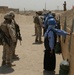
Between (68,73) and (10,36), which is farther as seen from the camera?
(10,36)

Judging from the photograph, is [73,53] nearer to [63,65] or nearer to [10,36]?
[63,65]

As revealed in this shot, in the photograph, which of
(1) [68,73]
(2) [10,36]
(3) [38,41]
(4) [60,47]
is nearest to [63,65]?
(1) [68,73]

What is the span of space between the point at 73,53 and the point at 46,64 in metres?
1.97

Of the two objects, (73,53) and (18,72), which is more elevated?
(73,53)

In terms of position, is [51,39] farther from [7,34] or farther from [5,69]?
[5,69]

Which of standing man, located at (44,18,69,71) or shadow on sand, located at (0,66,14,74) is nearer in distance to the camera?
standing man, located at (44,18,69,71)

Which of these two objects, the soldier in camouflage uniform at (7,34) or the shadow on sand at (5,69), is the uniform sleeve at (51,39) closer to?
the soldier in camouflage uniform at (7,34)

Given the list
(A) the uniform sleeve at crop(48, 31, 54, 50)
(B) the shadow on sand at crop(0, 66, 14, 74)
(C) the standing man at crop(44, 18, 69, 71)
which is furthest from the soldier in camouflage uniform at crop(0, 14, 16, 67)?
(A) the uniform sleeve at crop(48, 31, 54, 50)

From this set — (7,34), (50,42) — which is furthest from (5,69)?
(50,42)

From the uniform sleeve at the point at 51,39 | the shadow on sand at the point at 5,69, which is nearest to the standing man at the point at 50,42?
the uniform sleeve at the point at 51,39

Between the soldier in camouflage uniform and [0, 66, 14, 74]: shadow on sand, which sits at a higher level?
the soldier in camouflage uniform

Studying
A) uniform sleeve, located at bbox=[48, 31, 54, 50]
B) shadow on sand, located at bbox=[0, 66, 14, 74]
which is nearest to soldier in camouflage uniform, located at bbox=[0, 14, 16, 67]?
shadow on sand, located at bbox=[0, 66, 14, 74]

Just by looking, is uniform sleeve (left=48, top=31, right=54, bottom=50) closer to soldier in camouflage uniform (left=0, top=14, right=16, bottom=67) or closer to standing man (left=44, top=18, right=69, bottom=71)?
standing man (left=44, top=18, right=69, bottom=71)

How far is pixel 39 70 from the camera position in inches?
350
